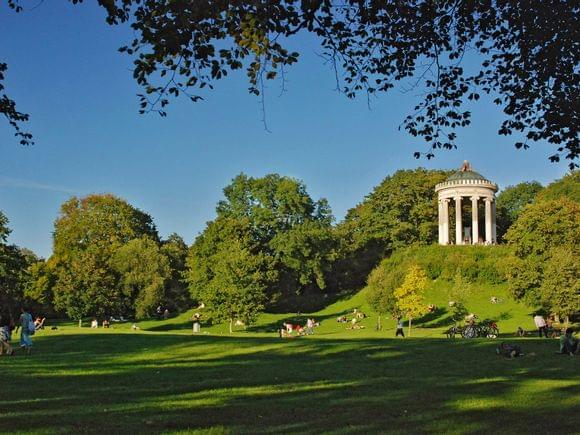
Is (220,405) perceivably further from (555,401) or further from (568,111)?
(568,111)

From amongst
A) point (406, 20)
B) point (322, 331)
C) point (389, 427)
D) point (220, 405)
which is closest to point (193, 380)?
point (220, 405)

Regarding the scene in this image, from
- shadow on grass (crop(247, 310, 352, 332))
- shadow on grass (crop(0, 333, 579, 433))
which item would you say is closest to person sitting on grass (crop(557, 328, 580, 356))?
shadow on grass (crop(0, 333, 579, 433))

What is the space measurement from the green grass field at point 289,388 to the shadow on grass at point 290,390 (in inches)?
1.0

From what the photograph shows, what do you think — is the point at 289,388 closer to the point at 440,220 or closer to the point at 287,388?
the point at 287,388

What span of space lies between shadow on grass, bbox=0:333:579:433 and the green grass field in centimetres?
3

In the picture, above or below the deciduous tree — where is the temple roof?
above

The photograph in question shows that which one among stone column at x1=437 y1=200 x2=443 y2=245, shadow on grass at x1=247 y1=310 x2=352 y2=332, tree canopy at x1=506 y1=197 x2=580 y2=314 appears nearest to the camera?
tree canopy at x1=506 y1=197 x2=580 y2=314

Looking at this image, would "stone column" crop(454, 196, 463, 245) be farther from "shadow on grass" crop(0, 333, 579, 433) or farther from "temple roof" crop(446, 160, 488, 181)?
"shadow on grass" crop(0, 333, 579, 433)

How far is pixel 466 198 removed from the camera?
228 feet

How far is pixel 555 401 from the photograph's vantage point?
11.5m

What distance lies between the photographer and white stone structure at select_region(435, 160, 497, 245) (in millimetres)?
67188

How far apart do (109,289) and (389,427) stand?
50.5 m

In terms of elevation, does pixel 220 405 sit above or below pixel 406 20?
below

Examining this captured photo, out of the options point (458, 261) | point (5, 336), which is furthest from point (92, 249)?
point (5, 336)
